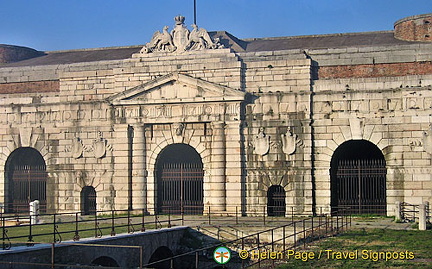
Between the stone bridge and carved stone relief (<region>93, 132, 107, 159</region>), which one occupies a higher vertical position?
carved stone relief (<region>93, 132, 107, 159</region>)

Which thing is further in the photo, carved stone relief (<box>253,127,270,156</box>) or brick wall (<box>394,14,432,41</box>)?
brick wall (<box>394,14,432,41</box>)

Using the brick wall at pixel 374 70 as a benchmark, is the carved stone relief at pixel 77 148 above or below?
below

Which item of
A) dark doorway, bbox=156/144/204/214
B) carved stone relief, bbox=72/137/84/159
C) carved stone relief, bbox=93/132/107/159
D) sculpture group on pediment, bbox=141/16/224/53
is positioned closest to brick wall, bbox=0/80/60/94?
carved stone relief, bbox=72/137/84/159

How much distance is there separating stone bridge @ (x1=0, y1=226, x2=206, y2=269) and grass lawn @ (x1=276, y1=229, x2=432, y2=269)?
4.56 meters

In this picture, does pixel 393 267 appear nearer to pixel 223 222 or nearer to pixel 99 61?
pixel 223 222

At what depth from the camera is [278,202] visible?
30891 mm

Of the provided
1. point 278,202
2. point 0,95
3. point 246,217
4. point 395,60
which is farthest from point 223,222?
point 0,95

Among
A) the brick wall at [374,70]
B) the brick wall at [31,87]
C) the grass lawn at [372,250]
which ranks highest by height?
the brick wall at [374,70]

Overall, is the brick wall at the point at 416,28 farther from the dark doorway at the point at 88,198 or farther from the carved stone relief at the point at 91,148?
the dark doorway at the point at 88,198

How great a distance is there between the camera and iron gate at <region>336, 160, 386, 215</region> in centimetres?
2978

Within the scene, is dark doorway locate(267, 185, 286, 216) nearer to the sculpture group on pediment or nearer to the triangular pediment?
the triangular pediment

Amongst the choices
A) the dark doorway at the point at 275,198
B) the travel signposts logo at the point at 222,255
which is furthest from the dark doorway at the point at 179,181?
the travel signposts logo at the point at 222,255

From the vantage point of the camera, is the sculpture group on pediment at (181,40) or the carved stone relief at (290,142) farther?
the sculpture group on pediment at (181,40)

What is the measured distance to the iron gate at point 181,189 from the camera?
31844 mm
